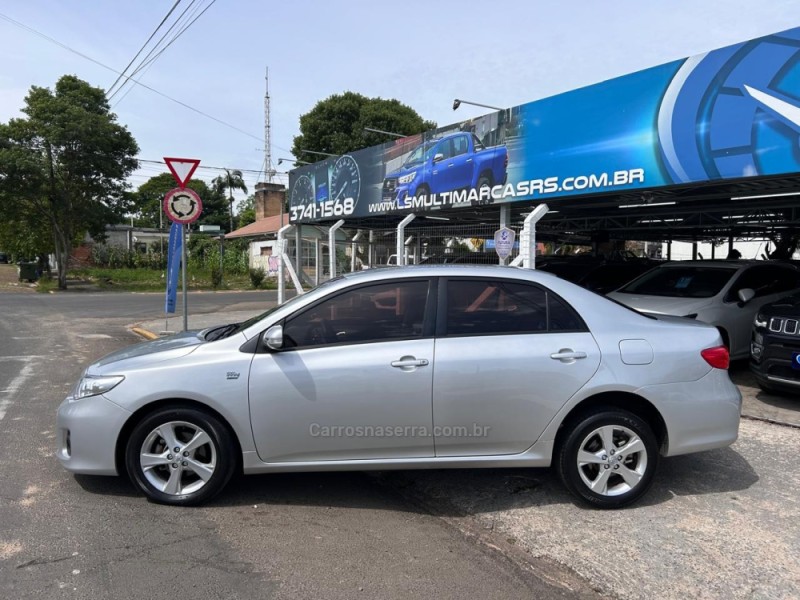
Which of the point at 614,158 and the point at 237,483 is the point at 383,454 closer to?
the point at 237,483

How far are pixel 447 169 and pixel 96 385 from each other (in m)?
8.41

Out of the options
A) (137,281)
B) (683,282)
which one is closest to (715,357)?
(683,282)

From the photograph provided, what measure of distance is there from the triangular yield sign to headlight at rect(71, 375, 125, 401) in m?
6.15

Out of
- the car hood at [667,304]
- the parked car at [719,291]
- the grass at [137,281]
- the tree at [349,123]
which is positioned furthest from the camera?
the tree at [349,123]

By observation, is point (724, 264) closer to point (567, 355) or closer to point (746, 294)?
point (746, 294)

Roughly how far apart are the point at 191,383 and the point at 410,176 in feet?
29.5

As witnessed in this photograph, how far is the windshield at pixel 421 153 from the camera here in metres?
11.4

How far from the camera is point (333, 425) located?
3734mm

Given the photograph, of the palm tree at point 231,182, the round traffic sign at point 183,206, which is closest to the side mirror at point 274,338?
the round traffic sign at point 183,206

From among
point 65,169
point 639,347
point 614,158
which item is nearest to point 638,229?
point 614,158

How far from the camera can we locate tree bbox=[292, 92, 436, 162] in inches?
1671

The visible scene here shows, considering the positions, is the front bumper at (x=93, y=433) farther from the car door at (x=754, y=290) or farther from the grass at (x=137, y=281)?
the grass at (x=137, y=281)

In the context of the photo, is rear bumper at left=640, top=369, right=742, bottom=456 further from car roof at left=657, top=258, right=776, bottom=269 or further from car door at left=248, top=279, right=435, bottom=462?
car roof at left=657, top=258, right=776, bottom=269

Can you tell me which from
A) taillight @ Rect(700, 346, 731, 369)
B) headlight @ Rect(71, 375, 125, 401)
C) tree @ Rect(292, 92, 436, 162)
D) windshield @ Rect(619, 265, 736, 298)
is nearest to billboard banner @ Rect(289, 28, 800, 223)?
windshield @ Rect(619, 265, 736, 298)
